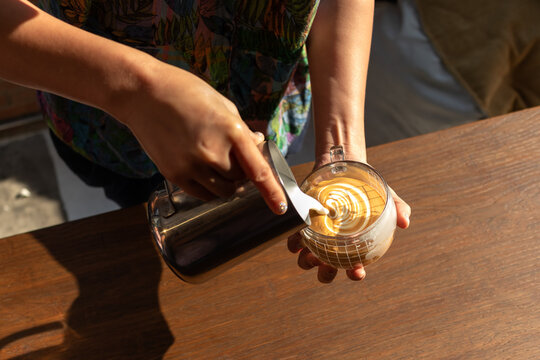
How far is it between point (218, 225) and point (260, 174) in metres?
0.08

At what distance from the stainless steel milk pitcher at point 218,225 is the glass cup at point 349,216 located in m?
0.06

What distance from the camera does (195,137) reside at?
42cm

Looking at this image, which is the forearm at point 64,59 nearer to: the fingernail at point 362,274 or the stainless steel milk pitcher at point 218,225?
the stainless steel milk pitcher at point 218,225

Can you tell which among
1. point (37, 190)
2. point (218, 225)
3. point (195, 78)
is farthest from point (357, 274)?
point (37, 190)

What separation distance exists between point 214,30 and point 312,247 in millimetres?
350

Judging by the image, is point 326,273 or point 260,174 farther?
point 326,273

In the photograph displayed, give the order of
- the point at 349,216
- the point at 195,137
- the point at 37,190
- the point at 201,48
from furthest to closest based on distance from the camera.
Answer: the point at 37,190
the point at 201,48
the point at 349,216
the point at 195,137

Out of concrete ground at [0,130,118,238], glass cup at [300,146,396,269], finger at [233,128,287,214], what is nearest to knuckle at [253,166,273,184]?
finger at [233,128,287,214]

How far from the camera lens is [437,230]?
2.33ft

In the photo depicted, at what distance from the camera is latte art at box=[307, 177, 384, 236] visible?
0.56m

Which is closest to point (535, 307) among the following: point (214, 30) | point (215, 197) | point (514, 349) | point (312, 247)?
point (514, 349)

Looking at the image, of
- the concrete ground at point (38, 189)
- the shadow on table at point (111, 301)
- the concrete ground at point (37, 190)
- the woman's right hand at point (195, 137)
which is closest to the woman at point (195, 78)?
the woman's right hand at point (195, 137)

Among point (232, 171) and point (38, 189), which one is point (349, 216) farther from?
point (38, 189)

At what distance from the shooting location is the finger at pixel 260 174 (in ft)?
1.40
